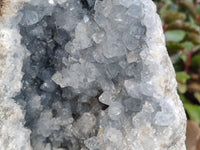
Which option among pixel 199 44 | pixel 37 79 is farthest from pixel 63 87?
pixel 199 44

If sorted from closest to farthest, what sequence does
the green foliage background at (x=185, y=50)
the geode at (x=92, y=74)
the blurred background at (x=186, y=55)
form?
the geode at (x=92, y=74) < the blurred background at (x=186, y=55) < the green foliage background at (x=185, y=50)

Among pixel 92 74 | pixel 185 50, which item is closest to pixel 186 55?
pixel 185 50

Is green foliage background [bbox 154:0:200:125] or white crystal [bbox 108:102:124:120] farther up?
white crystal [bbox 108:102:124:120]

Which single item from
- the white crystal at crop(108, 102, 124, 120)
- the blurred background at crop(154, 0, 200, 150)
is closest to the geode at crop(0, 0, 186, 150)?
the white crystal at crop(108, 102, 124, 120)

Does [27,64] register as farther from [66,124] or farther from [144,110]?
[144,110]

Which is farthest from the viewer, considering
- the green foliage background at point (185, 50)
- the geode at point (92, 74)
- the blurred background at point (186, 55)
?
the green foliage background at point (185, 50)

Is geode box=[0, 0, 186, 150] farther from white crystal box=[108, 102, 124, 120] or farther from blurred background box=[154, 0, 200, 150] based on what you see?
blurred background box=[154, 0, 200, 150]

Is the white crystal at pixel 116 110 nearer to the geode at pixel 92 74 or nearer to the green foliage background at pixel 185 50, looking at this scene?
the geode at pixel 92 74

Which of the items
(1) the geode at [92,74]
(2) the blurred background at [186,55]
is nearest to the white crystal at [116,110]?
(1) the geode at [92,74]
